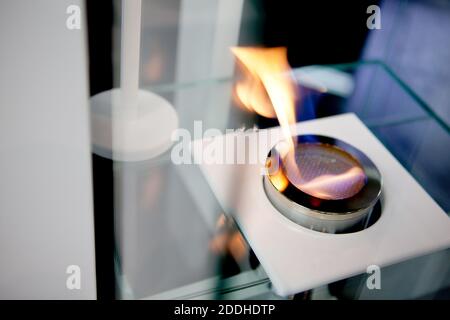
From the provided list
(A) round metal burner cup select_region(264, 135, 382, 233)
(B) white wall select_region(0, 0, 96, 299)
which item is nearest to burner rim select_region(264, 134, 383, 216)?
(A) round metal burner cup select_region(264, 135, 382, 233)

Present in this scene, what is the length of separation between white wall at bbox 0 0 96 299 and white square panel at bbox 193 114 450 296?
0.12 metres

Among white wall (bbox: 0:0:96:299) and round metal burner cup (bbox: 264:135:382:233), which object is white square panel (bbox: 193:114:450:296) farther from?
A: white wall (bbox: 0:0:96:299)

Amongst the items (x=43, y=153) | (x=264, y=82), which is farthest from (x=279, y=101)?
(x=43, y=153)

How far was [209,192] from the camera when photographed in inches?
17.6

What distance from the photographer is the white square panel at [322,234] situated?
0.38m

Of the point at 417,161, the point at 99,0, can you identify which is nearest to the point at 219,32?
the point at 99,0

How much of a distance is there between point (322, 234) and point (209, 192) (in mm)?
101

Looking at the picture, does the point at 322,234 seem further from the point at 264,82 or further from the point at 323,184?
the point at 264,82

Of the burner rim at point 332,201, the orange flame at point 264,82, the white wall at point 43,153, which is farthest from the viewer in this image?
the orange flame at point 264,82

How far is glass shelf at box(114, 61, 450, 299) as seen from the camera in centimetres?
43

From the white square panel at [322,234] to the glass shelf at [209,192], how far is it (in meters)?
0.02

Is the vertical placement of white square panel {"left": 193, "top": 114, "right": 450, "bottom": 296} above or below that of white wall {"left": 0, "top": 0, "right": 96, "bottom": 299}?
below

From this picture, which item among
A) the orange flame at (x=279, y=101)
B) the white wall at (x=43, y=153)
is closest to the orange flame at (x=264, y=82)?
the orange flame at (x=279, y=101)

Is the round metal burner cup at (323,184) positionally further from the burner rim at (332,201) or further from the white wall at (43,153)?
the white wall at (43,153)
